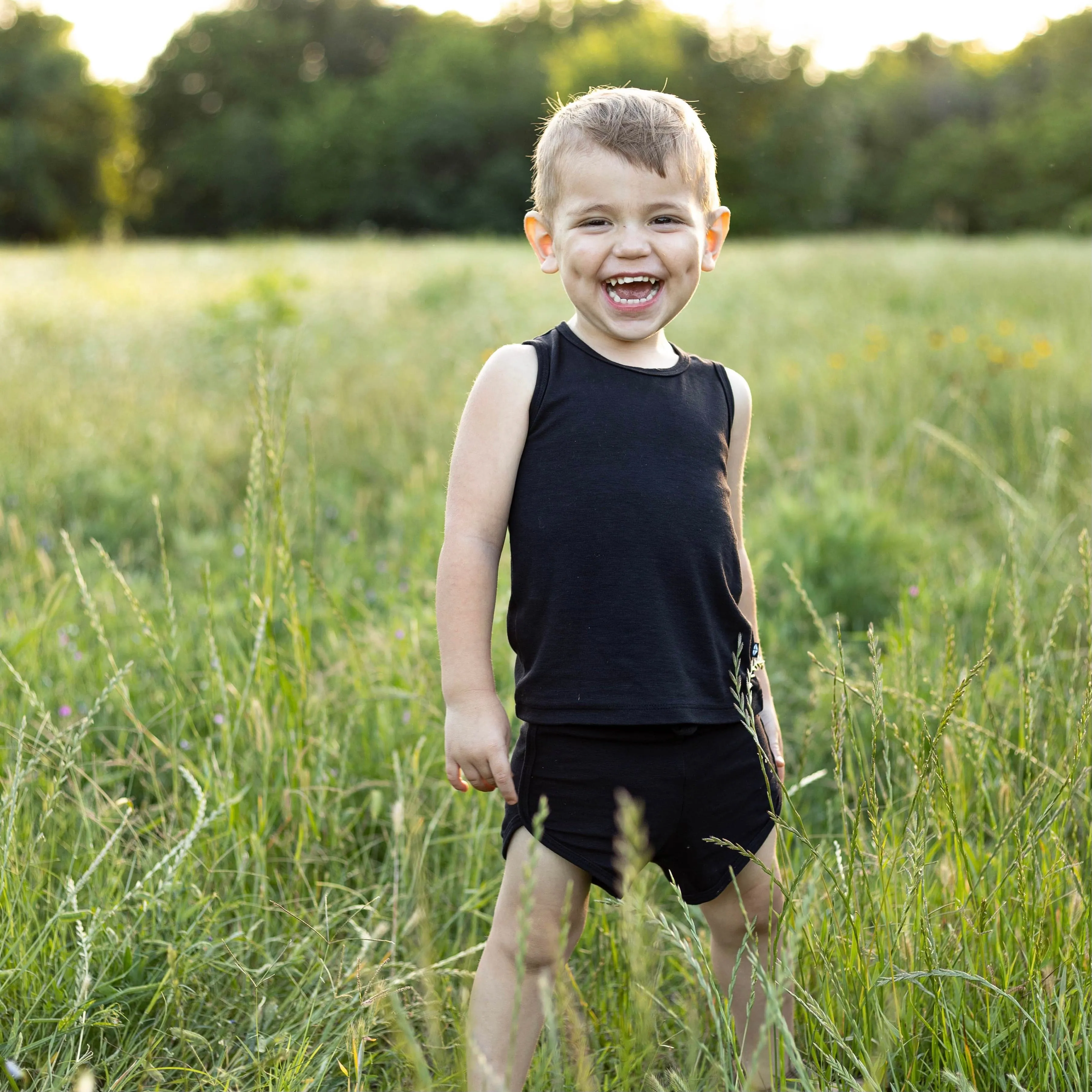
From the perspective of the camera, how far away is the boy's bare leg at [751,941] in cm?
153

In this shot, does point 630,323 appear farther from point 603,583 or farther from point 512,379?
point 603,583

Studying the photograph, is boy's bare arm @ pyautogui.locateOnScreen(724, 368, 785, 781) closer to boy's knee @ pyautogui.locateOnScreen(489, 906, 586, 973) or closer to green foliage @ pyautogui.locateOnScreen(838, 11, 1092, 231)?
boy's knee @ pyautogui.locateOnScreen(489, 906, 586, 973)

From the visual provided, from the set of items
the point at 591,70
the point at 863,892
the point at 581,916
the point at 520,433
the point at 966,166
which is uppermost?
the point at 591,70

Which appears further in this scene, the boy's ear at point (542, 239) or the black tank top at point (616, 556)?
the boy's ear at point (542, 239)

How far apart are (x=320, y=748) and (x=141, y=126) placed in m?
58.3

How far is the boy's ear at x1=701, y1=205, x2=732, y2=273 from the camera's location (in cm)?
161

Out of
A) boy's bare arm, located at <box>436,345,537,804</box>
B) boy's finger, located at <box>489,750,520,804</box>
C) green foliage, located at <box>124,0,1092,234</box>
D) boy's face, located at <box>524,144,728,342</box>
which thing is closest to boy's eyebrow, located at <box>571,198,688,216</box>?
boy's face, located at <box>524,144,728,342</box>

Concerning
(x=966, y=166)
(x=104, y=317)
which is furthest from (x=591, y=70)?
(x=104, y=317)

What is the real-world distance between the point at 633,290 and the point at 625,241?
8 centimetres

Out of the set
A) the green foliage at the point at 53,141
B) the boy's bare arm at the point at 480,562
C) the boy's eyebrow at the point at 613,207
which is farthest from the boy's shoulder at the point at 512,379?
the green foliage at the point at 53,141

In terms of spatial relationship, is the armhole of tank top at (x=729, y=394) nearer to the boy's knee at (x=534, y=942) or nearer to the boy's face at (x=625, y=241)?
the boy's face at (x=625, y=241)

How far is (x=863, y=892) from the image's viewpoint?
57.1 inches

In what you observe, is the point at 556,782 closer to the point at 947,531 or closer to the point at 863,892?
the point at 863,892

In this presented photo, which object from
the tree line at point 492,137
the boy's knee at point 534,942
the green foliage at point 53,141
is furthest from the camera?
the green foliage at point 53,141
